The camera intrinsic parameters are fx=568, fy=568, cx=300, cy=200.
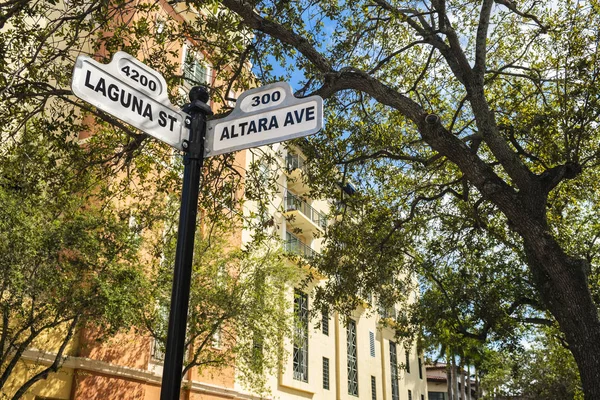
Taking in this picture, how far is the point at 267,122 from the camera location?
3176 mm

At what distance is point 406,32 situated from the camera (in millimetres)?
11727

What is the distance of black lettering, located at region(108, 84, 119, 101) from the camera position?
2891mm

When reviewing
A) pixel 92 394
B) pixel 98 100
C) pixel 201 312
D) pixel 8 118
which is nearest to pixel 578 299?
pixel 98 100

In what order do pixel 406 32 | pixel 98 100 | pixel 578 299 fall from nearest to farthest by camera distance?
pixel 98 100, pixel 578 299, pixel 406 32

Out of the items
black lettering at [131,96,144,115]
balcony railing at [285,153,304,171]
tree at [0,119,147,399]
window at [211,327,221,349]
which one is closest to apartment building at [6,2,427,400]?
balcony railing at [285,153,304,171]

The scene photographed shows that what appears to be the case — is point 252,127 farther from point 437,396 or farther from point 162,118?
point 437,396

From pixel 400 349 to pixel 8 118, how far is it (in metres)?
34.2

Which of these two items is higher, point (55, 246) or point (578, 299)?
point (55, 246)

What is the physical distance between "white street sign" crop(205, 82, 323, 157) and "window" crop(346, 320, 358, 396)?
89.9ft

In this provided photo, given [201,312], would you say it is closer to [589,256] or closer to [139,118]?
[589,256]

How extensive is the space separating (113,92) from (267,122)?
83 cm

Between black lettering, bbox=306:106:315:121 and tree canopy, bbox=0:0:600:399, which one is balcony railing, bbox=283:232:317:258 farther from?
black lettering, bbox=306:106:315:121

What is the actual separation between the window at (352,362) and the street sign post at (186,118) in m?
27.4

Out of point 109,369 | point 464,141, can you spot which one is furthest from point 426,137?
point 109,369
